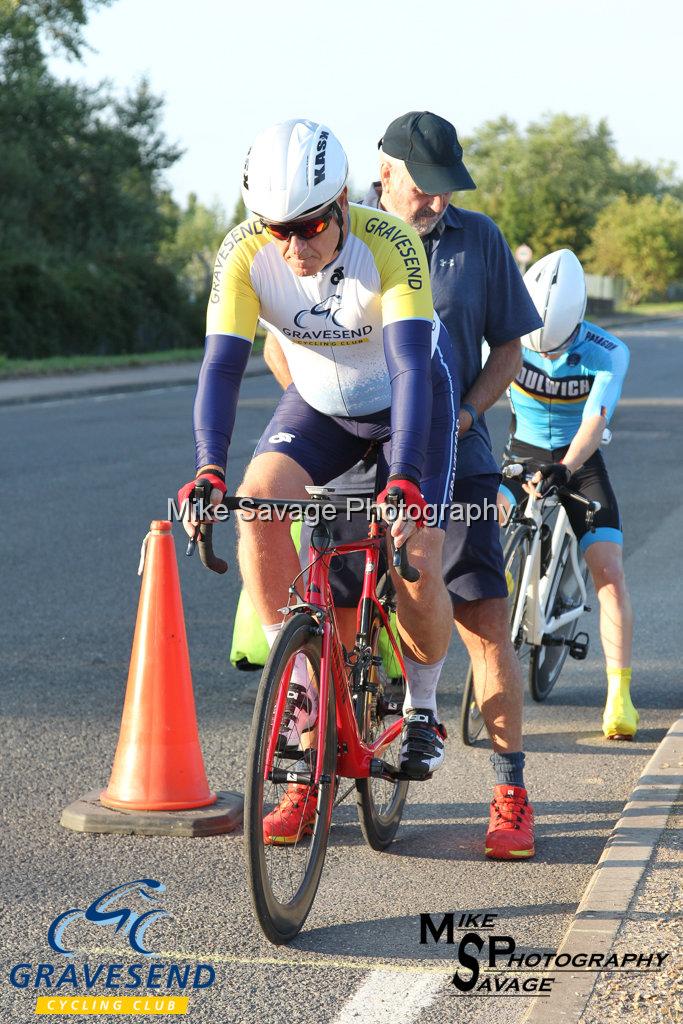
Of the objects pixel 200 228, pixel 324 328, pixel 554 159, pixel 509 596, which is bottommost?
pixel 509 596

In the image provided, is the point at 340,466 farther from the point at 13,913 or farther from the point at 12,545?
the point at 12,545

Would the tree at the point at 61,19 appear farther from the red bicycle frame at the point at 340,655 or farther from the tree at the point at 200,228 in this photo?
the red bicycle frame at the point at 340,655

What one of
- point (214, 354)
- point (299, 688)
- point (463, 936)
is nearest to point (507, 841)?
point (463, 936)

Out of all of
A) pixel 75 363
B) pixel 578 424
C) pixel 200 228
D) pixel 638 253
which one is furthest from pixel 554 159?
pixel 578 424

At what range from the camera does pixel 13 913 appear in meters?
3.90

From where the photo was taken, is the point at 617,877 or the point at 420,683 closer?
the point at 617,877

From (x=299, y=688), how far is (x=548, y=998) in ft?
3.43

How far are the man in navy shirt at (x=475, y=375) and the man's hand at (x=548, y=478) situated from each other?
0.92m

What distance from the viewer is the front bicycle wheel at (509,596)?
572 cm

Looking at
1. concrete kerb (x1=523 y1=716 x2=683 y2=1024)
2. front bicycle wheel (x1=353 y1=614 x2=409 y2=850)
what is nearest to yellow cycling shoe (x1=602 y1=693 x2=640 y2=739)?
concrete kerb (x1=523 y1=716 x2=683 y2=1024)

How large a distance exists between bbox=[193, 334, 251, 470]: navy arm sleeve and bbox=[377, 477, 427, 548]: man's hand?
0.47 m

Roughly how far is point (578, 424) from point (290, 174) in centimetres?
289

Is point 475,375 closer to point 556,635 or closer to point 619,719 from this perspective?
point 619,719

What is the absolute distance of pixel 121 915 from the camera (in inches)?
154
